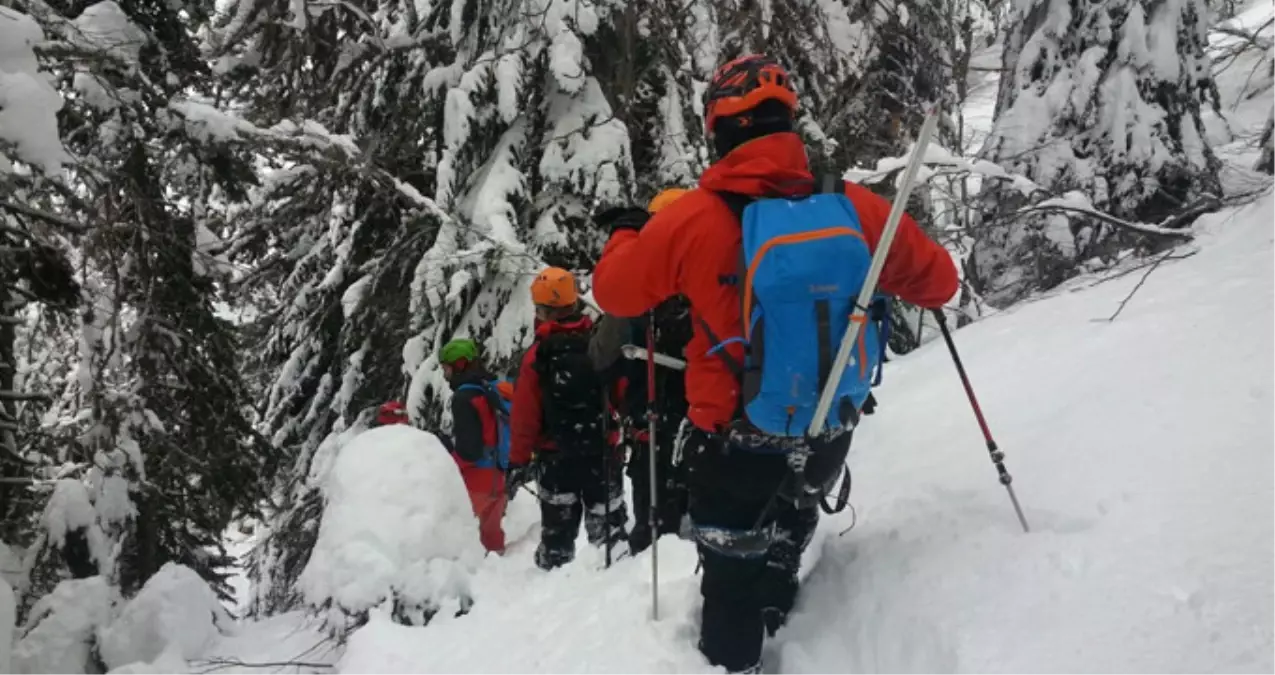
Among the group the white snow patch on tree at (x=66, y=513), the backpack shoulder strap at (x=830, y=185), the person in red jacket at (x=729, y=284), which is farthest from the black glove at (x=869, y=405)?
the white snow patch on tree at (x=66, y=513)

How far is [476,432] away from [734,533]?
3610 mm

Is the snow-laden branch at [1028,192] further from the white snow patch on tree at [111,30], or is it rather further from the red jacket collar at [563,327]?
the white snow patch on tree at [111,30]

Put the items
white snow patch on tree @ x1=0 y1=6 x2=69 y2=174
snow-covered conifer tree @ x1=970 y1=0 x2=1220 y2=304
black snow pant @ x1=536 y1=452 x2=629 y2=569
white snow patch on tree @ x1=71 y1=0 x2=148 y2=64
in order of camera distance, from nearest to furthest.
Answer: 1. white snow patch on tree @ x1=0 y1=6 x2=69 y2=174
2. white snow patch on tree @ x1=71 y1=0 x2=148 y2=64
3. black snow pant @ x1=536 y1=452 x2=629 y2=569
4. snow-covered conifer tree @ x1=970 y1=0 x2=1220 y2=304

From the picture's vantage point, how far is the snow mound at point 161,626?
5.11m

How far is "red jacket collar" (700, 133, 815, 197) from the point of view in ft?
9.31

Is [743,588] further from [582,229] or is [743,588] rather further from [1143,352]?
[582,229]

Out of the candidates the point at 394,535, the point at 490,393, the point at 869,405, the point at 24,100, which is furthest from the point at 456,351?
the point at 869,405

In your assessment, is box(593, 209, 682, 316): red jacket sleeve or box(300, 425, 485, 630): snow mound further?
box(300, 425, 485, 630): snow mound

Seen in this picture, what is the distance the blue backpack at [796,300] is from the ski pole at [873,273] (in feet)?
0.18

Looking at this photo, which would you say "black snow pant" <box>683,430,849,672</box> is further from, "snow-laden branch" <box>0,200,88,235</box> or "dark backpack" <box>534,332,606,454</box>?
"snow-laden branch" <box>0,200,88,235</box>

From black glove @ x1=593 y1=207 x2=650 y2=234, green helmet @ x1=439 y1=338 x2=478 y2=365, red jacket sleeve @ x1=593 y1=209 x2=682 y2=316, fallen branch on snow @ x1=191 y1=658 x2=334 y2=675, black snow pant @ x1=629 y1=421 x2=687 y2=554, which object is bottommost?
fallen branch on snow @ x1=191 y1=658 x2=334 y2=675

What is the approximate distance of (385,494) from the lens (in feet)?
15.3

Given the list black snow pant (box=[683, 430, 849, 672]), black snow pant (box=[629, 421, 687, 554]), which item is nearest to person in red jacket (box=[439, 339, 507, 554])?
black snow pant (box=[629, 421, 687, 554])

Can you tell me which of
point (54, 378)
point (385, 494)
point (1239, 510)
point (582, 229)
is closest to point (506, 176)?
point (582, 229)
